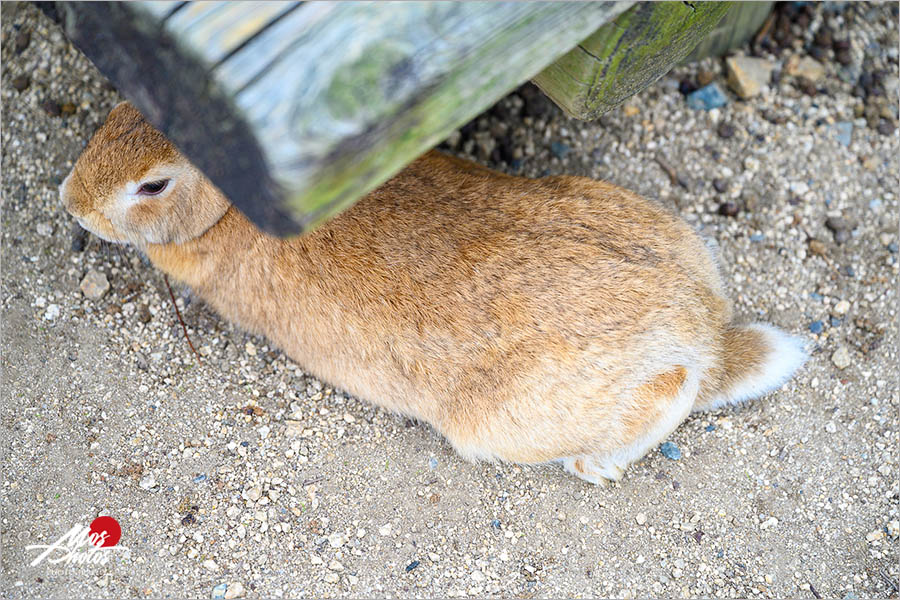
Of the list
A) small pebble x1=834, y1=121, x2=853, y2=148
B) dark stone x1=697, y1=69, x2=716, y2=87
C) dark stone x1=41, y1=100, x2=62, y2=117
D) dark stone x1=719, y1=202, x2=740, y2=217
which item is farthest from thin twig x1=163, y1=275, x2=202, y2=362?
small pebble x1=834, y1=121, x2=853, y2=148

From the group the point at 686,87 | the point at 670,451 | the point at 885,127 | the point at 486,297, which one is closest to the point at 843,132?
the point at 885,127

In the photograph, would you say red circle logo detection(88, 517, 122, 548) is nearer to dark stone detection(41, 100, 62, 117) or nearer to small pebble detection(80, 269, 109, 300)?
small pebble detection(80, 269, 109, 300)

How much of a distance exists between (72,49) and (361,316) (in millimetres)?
2081

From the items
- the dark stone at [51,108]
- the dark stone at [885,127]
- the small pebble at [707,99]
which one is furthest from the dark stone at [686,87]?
the dark stone at [51,108]

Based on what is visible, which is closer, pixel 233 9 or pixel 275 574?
pixel 233 9

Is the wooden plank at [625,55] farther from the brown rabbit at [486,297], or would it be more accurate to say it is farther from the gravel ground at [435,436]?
the gravel ground at [435,436]

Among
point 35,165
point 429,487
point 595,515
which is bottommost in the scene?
point 595,515

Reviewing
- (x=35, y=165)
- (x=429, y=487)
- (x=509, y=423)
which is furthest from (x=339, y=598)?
(x=35, y=165)

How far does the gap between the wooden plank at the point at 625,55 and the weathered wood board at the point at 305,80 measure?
51 centimetres

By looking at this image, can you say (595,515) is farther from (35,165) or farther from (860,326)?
(35,165)

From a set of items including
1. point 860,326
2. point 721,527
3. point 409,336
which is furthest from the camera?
point 860,326

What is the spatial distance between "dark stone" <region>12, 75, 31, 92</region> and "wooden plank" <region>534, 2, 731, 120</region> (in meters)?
2.36

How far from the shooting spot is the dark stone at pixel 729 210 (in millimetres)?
3469

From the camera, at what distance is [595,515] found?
2939 millimetres
